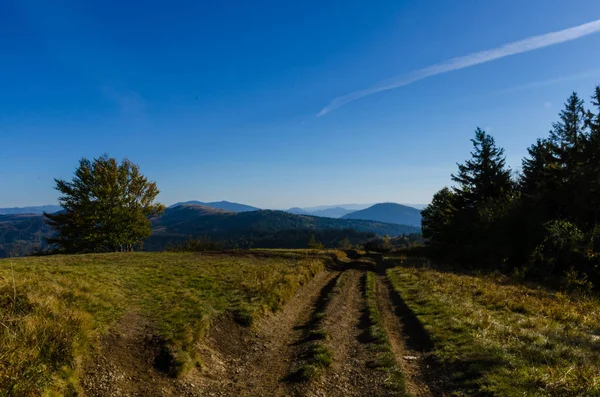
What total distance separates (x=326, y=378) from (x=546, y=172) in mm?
43173

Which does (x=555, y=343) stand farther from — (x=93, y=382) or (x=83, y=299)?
(x=83, y=299)

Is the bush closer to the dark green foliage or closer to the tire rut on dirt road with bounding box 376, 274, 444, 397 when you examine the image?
the dark green foliage

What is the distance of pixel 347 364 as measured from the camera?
9.58 meters

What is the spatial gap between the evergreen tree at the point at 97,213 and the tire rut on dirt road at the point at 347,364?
4151cm

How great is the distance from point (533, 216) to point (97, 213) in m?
57.5

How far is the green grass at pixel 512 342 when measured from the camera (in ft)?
24.4

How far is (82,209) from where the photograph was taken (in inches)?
1756

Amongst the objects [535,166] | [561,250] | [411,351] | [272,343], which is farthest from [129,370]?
Answer: [535,166]

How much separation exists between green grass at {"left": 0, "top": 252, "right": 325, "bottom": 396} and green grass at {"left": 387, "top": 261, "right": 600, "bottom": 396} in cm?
747

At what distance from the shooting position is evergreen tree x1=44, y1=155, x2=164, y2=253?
1762 inches

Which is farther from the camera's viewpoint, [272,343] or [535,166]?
[535,166]

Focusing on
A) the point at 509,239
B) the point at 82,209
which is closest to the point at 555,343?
the point at 509,239

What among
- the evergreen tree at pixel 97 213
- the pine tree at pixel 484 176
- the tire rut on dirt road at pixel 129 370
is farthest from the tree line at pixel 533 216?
the evergreen tree at pixel 97 213

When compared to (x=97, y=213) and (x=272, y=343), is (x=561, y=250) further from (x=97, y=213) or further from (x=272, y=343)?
(x=97, y=213)
